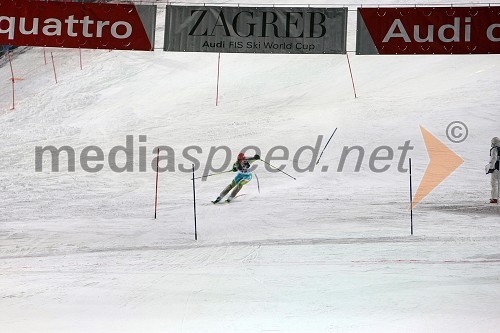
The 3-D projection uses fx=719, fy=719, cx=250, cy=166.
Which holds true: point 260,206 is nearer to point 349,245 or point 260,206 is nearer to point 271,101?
point 349,245

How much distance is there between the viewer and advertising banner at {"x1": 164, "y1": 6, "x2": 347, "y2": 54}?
13750 mm

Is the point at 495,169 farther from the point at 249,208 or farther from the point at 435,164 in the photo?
the point at 249,208

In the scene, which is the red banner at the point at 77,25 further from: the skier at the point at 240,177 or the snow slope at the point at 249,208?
the snow slope at the point at 249,208

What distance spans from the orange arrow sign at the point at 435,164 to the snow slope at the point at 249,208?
258 millimetres

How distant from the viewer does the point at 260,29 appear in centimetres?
1380

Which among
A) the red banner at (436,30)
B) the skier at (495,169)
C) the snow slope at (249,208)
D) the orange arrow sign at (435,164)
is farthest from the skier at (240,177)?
the skier at (495,169)

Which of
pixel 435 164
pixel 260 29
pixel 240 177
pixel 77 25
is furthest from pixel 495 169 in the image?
pixel 77 25

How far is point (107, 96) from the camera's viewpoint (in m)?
22.4

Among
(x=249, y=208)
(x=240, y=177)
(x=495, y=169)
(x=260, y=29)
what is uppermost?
(x=260, y=29)

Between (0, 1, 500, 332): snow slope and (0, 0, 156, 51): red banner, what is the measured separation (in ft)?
10.3

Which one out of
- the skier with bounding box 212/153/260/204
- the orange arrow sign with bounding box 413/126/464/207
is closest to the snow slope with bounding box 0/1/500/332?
the orange arrow sign with bounding box 413/126/464/207

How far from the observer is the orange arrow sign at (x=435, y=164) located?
14.6 m

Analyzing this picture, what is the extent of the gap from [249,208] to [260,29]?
344 centimetres

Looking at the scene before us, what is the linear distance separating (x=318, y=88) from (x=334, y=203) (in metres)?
8.19
